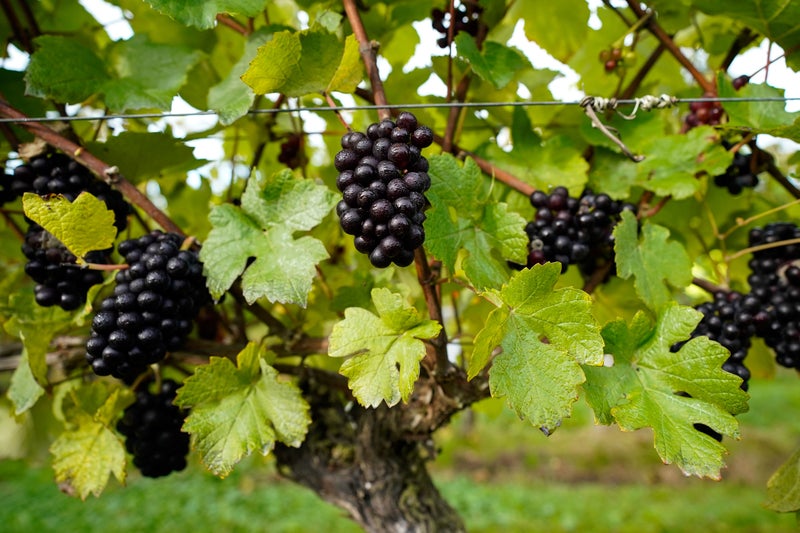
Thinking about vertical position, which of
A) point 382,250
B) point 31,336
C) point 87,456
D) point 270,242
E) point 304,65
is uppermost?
point 304,65

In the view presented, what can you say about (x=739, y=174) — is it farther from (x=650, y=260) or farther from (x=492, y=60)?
(x=492, y=60)

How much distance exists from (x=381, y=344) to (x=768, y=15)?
0.94 m

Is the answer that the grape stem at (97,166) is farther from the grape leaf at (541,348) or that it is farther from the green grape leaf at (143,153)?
the grape leaf at (541,348)

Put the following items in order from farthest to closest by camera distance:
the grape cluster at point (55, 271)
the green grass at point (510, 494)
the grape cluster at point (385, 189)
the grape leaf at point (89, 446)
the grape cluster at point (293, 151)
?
the green grass at point (510, 494), the grape cluster at point (293, 151), the grape leaf at point (89, 446), the grape cluster at point (55, 271), the grape cluster at point (385, 189)

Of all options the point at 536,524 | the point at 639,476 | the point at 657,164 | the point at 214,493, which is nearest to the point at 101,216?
the point at 657,164

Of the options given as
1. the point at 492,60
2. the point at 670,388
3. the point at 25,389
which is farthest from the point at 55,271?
the point at 670,388

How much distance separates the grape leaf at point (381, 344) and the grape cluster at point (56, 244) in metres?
0.47

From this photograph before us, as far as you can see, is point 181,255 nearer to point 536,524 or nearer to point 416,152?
point 416,152

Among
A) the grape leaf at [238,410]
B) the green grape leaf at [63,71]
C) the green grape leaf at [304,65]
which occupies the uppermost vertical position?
the green grape leaf at [304,65]

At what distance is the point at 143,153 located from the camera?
1.11 metres

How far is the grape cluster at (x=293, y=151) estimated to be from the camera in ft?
4.58

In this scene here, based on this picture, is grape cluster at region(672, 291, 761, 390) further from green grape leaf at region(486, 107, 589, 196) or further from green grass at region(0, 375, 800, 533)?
green grass at region(0, 375, 800, 533)

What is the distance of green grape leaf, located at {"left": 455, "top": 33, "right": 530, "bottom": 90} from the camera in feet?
3.47

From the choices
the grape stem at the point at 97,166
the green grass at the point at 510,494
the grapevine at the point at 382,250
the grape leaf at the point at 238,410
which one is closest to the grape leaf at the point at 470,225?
the grapevine at the point at 382,250
